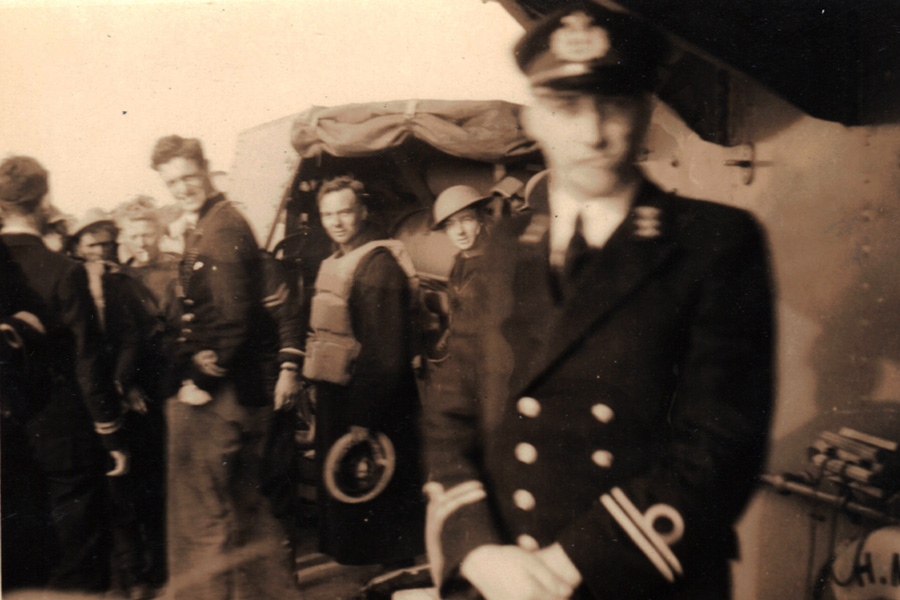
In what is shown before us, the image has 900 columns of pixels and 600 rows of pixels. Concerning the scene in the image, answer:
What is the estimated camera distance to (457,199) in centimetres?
173

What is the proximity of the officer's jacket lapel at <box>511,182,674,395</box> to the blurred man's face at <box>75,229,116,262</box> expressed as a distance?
1.29 meters

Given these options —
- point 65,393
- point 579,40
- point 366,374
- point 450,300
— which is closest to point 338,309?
point 366,374

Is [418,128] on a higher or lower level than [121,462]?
higher

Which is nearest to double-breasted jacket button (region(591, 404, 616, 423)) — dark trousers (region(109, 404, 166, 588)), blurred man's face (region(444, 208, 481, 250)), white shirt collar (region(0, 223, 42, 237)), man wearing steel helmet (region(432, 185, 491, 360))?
man wearing steel helmet (region(432, 185, 491, 360))

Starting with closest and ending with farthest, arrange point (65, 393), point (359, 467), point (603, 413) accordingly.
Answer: point (603, 413) → point (359, 467) → point (65, 393)

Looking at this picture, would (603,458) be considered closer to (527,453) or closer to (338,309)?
(527,453)

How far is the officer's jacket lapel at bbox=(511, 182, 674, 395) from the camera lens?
167 cm

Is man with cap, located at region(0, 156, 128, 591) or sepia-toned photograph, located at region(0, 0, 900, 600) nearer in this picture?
sepia-toned photograph, located at region(0, 0, 900, 600)

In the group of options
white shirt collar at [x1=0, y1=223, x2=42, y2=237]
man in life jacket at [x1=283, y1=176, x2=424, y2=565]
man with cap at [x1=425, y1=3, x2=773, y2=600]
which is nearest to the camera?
man with cap at [x1=425, y1=3, x2=773, y2=600]

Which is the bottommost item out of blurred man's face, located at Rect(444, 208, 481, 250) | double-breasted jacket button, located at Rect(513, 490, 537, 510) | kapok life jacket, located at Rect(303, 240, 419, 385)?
double-breasted jacket button, located at Rect(513, 490, 537, 510)

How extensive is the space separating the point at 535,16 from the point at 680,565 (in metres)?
1.56

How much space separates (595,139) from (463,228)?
1.44ft

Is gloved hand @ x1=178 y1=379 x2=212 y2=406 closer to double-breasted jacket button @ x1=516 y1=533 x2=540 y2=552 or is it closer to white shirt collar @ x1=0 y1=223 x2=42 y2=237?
white shirt collar @ x1=0 y1=223 x2=42 y2=237

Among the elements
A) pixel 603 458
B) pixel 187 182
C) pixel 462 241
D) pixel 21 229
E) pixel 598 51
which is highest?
pixel 598 51
